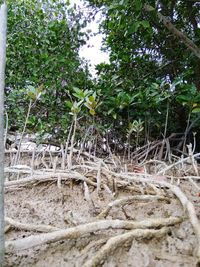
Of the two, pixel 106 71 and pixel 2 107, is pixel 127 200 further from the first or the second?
pixel 106 71

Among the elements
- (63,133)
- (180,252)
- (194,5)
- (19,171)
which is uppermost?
(194,5)

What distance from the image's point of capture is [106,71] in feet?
10.9

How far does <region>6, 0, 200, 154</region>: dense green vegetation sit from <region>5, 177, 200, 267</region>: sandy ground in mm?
1014

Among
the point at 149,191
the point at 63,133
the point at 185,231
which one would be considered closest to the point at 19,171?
the point at 149,191

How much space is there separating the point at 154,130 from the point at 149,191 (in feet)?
7.15

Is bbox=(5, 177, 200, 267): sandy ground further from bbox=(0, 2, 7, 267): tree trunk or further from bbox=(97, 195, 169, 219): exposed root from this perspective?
bbox=(0, 2, 7, 267): tree trunk

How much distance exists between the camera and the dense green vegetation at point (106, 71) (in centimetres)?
256

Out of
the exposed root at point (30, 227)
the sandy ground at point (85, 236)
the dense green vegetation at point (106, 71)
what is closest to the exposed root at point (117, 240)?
the sandy ground at point (85, 236)

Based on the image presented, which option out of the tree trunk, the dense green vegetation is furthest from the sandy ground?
the dense green vegetation

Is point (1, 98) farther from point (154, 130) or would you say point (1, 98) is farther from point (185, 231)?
point (154, 130)

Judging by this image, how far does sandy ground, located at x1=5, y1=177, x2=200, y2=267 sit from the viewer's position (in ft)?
2.62

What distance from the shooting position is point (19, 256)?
0.80 meters

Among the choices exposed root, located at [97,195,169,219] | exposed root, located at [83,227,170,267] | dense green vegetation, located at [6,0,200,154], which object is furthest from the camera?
dense green vegetation, located at [6,0,200,154]

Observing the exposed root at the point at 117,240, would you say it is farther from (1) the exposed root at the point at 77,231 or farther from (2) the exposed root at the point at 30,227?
(2) the exposed root at the point at 30,227
